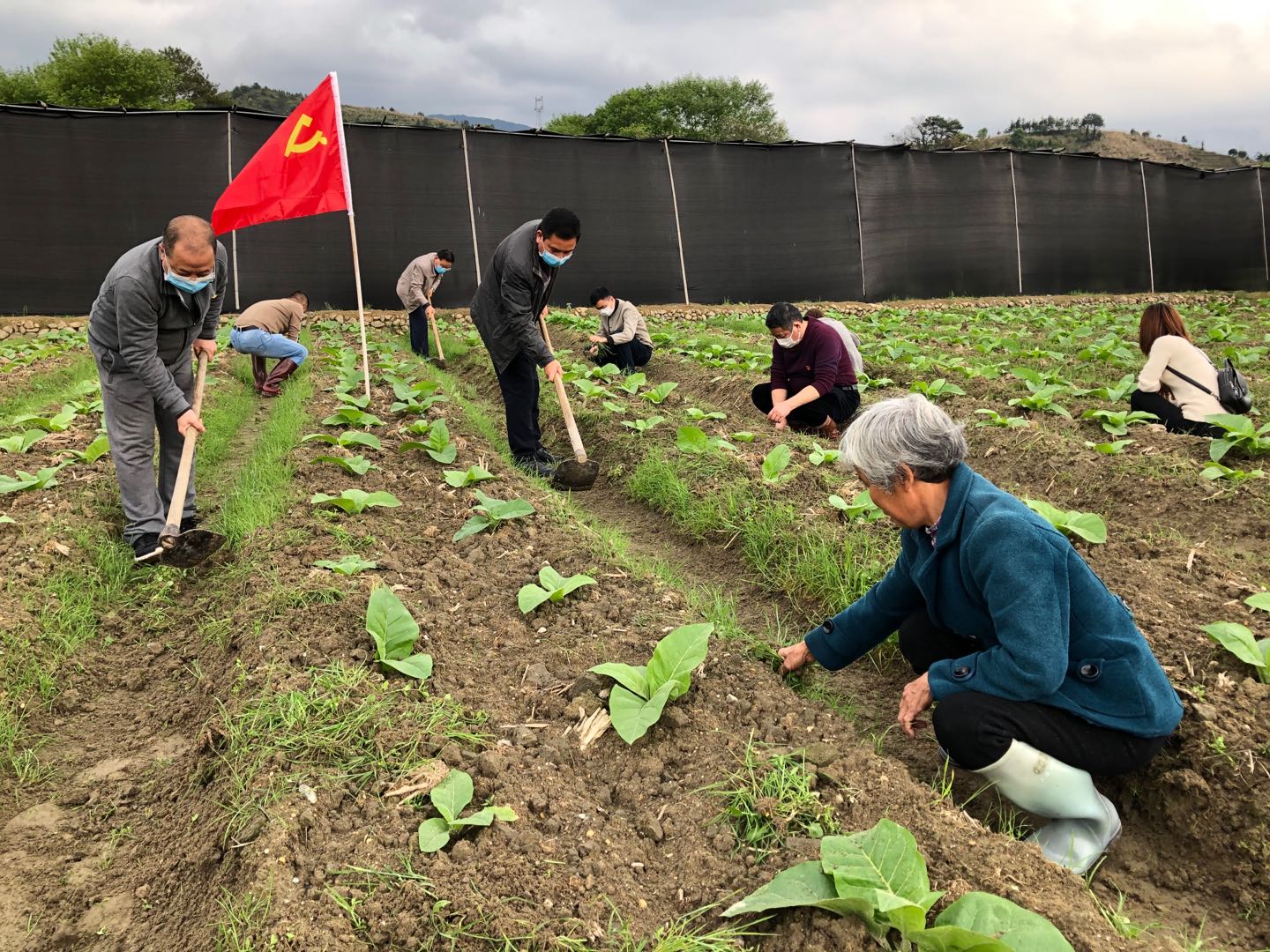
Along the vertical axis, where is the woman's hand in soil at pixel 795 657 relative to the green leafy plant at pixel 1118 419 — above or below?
below

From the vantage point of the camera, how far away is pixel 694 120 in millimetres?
74812

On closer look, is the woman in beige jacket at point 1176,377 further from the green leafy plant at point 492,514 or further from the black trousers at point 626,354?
the black trousers at point 626,354

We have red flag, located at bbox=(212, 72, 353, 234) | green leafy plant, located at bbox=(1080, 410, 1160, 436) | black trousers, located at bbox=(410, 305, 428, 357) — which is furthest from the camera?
black trousers, located at bbox=(410, 305, 428, 357)

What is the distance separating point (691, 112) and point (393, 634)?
262 ft

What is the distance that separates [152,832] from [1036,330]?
43.4 ft

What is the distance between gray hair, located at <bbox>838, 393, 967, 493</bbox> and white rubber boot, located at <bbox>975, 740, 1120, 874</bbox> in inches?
31.1

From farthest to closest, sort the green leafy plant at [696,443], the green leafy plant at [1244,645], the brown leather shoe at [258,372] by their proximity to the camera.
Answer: the brown leather shoe at [258,372] < the green leafy plant at [696,443] < the green leafy plant at [1244,645]

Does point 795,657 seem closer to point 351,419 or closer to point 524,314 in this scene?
point 524,314

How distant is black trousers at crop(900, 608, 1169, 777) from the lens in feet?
7.47

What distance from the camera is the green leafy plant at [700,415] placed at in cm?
645

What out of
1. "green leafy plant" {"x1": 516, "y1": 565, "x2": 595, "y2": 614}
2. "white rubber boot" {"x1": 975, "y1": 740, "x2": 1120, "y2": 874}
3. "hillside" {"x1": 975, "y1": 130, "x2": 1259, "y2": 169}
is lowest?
"white rubber boot" {"x1": 975, "y1": 740, "x2": 1120, "y2": 874}

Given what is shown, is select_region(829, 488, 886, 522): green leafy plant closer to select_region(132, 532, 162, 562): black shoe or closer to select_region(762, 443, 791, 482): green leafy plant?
select_region(762, 443, 791, 482): green leafy plant

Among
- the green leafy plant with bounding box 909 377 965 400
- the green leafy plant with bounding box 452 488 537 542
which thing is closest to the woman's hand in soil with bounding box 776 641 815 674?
the green leafy plant with bounding box 452 488 537 542

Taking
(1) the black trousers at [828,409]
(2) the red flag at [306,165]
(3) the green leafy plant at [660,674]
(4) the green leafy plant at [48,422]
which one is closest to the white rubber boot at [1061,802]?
(3) the green leafy plant at [660,674]
